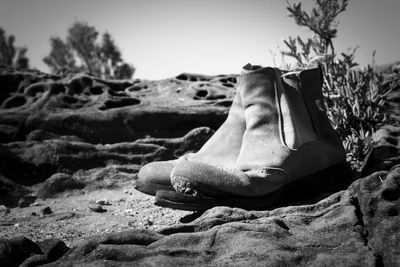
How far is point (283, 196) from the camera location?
6.50 feet

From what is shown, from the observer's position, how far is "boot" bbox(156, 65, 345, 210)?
5.88ft

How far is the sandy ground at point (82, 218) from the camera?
202 cm

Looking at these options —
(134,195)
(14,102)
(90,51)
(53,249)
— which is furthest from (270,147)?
(90,51)

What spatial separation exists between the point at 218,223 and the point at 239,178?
1.12ft

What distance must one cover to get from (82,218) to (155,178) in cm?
61

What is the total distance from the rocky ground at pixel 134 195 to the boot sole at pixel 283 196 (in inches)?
3.0

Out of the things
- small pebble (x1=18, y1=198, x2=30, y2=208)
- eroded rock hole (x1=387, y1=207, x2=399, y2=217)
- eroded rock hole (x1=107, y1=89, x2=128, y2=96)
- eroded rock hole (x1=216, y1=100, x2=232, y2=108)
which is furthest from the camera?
eroded rock hole (x1=107, y1=89, x2=128, y2=96)

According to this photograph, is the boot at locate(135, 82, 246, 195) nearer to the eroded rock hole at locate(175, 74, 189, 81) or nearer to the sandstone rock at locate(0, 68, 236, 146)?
the sandstone rock at locate(0, 68, 236, 146)

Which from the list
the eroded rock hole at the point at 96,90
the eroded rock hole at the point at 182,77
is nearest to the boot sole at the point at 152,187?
the eroded rock hole at the point at 96,90

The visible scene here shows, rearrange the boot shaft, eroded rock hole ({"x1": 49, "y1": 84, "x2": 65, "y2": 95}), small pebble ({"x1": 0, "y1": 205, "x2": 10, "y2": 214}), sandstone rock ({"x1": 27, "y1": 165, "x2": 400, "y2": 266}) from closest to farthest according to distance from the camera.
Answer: sandstone rock ({"x1": 27, "y1": 165, "x2": 400, "y2": 266}) < the boot shaft < small pebble ({"x1": 0, "y1": 205, "x2": 10, "y2": 214}) < eroded rock hole ({"x1": 49, "y1": 84, "x2": 65, "y2": 95})

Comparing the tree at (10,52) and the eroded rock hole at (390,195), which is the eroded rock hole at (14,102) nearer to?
the eroded rock hole at (390,195)

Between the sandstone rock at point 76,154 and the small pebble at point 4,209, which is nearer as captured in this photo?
the small pebble at point 4,209

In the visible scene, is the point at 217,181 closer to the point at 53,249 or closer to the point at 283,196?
the point at 283,196

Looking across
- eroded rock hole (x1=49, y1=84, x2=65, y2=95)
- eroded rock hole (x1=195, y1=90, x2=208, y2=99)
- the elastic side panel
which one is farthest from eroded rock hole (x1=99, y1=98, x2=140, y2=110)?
the elastic side panel
